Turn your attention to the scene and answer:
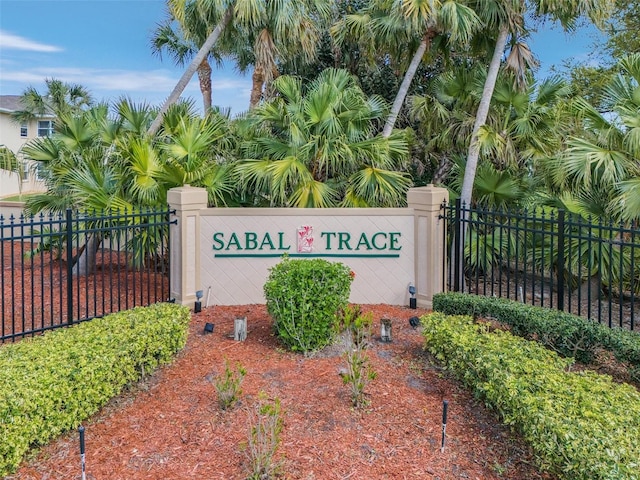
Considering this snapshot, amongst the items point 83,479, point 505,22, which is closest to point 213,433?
point 83,479

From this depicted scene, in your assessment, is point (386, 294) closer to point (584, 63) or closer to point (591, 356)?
point (591, 356)

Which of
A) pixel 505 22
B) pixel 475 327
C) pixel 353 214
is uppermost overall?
pixel 505 22

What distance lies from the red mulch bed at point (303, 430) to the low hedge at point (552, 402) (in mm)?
346

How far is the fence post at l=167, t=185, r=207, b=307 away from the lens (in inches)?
320

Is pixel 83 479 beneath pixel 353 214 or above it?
beneath

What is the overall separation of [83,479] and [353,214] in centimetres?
579

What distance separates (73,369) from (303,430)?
2.09 metres

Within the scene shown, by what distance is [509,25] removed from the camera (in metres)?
10.4

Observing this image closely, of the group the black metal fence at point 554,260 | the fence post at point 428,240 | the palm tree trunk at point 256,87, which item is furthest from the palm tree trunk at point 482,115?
the palm tree trunk at point 256,87

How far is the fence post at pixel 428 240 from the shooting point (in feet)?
27.5

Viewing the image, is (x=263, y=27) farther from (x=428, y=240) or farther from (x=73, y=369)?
(x=73, y=369)

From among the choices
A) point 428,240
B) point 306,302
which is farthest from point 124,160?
point 428,240

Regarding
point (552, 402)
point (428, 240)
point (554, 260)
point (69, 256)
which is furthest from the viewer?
point (554, 260)

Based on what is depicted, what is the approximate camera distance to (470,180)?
405 inches
